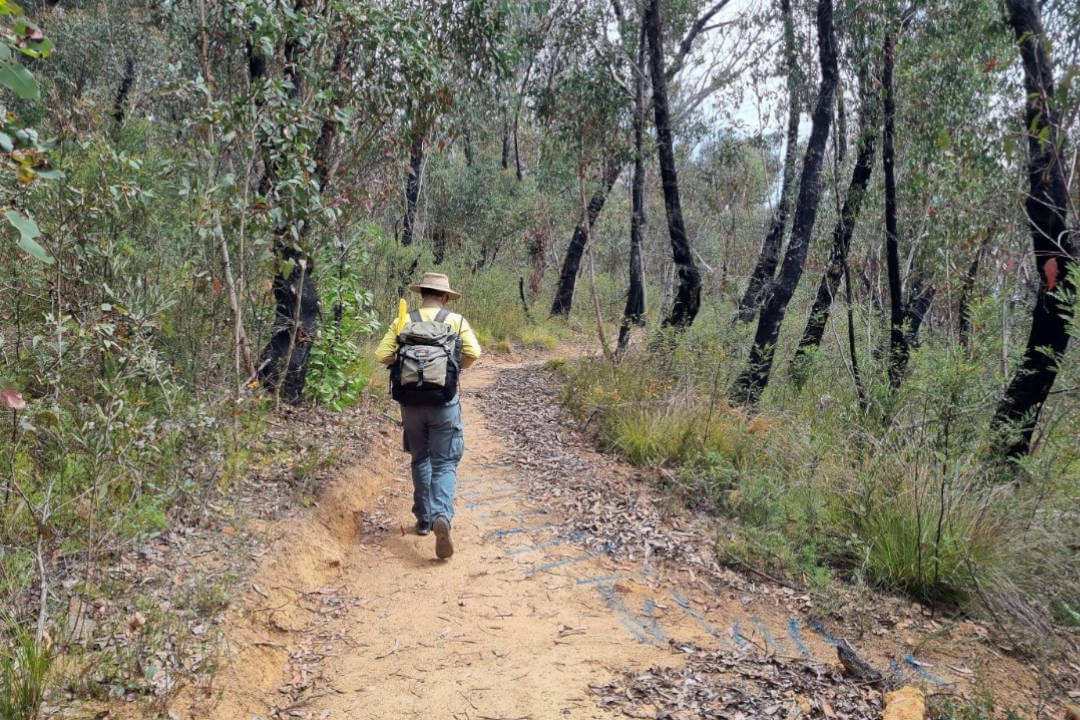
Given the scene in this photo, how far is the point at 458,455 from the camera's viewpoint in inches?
214

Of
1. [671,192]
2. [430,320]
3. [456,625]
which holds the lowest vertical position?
[456,625]

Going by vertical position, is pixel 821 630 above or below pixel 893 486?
below

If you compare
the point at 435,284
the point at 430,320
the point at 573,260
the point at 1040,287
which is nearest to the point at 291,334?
the point at 435,284

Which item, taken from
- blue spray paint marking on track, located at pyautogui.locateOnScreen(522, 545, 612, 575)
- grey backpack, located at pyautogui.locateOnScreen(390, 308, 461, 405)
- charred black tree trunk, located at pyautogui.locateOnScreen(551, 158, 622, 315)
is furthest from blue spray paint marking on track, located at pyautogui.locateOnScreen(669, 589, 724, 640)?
charred black tree trunk, located at pyautogui.locateOnScreen(551, 158, 622, 315)

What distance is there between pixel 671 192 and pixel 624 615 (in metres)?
7.85

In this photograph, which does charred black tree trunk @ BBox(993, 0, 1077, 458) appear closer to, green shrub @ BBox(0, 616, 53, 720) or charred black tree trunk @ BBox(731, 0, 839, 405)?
charred black tree trunk @ BBox(731, 0, 839, 405)

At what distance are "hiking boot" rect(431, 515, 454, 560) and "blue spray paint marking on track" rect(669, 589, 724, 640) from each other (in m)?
1.60

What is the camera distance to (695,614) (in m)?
4.38

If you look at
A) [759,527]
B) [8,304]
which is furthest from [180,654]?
[759,527]

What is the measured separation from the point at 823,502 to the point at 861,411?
2346 mm

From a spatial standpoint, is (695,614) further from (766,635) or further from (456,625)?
(456,625)

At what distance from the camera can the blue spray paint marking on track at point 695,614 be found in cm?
413

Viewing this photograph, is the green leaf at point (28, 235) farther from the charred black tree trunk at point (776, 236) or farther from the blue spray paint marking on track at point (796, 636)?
the charred black tree trunk at point (776, 236)

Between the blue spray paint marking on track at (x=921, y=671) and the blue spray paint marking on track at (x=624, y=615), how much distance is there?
134cm
